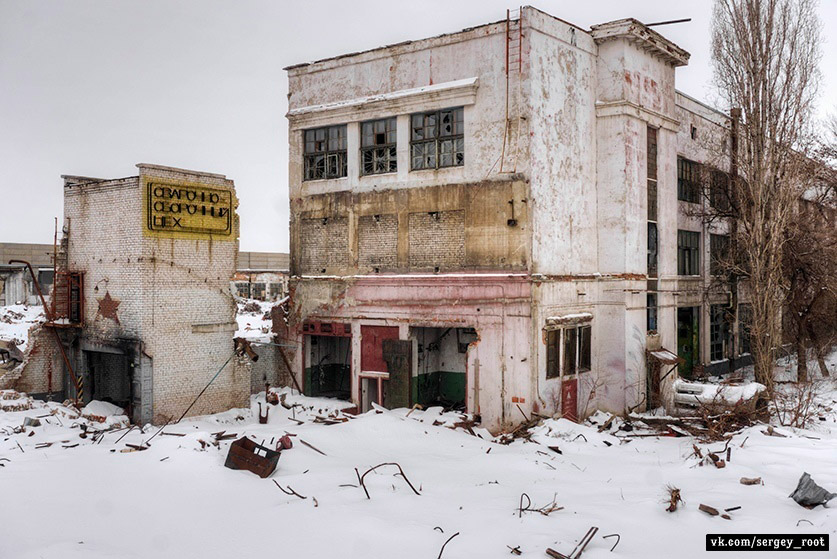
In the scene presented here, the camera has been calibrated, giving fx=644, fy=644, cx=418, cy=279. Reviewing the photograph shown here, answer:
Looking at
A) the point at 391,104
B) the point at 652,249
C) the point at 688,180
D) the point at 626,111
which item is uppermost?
the point at 391,104

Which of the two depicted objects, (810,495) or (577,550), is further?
(810,495)

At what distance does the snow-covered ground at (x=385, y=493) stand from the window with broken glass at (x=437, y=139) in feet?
25.6

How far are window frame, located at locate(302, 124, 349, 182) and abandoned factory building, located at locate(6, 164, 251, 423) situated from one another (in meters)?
3.79

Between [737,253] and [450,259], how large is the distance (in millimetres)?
11777

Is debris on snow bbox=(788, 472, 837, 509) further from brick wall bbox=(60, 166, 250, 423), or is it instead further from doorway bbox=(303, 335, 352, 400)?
brick wall bbox=(60, 166, 250, 423)

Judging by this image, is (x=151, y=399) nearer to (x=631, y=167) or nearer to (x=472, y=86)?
(x=472, y=86)

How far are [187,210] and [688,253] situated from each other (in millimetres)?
18030

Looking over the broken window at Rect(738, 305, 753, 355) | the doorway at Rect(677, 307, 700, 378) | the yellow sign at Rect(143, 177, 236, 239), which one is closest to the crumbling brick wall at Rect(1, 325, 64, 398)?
the yellow sign at Rect(143, 177, 236, 239)

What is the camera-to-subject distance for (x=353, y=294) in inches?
797

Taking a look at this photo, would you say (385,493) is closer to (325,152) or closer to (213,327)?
(213,327)

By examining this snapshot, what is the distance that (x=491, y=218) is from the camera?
17.9 meters

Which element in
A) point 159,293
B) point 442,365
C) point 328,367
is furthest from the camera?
point 328,367

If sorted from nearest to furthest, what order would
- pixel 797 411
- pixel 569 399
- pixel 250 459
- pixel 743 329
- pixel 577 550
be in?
pixel 577 550 → pixel 250 459 → pixel 797 411 → pixel 569 399 → pixel 743 329

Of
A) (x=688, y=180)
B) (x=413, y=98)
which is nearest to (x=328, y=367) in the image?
(x=413, y=98)
